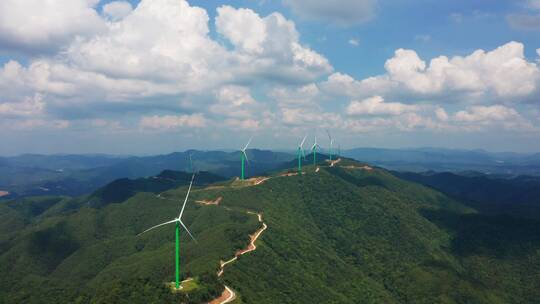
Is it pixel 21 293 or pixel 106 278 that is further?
pixel 106 278

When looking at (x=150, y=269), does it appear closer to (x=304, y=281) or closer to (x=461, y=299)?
(x=304, y=281)

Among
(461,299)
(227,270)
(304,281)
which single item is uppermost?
(227,270)

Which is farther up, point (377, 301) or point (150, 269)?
point (150, 269)

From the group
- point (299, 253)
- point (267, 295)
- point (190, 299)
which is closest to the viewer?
point (190, 299)

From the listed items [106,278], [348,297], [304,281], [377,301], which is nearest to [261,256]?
[304,281]

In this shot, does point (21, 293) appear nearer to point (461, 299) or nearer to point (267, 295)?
point (267, 295)

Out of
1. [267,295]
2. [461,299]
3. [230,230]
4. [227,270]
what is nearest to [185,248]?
[230,230]

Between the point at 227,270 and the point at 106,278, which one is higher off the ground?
the point at 227,270

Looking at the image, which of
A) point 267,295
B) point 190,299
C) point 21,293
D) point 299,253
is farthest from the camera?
point 299,253

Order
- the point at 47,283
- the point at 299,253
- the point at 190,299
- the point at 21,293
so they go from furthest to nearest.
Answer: the point at 299,253 < the point at 47,283 < the point at 21,293 < the point at 190,299
